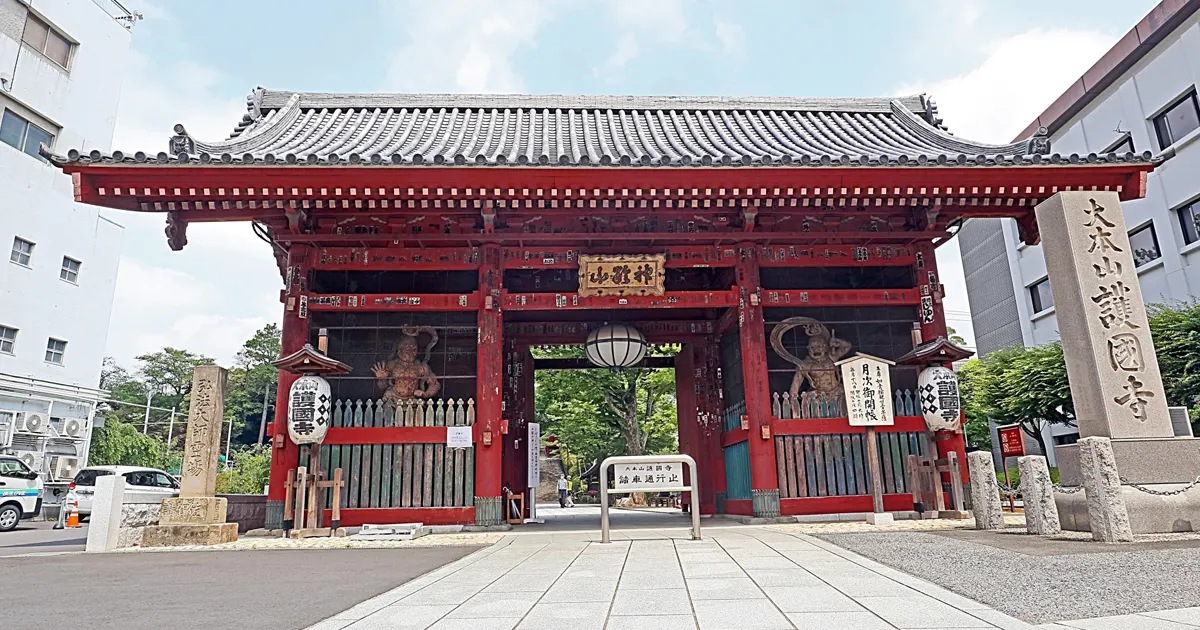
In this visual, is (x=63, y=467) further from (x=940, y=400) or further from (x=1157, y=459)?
(x=1157, y=459)

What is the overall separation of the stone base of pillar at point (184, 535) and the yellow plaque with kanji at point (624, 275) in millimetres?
6297

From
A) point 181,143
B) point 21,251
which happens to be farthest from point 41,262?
point 181,143

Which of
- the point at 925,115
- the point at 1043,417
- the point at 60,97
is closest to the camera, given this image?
the point at 925,115

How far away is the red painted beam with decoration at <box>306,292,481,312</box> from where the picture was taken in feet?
35.5

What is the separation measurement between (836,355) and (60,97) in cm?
2815

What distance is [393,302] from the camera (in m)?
10.9

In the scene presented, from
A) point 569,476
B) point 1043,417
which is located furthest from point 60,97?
point 1043,417

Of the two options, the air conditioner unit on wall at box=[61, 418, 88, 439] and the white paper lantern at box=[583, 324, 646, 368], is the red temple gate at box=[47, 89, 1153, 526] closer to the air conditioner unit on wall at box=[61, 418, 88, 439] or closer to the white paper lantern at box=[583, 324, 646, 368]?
the white paper lantern at box=[583, 324, 646, 368]

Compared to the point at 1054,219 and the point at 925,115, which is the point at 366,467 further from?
the point at 925,115

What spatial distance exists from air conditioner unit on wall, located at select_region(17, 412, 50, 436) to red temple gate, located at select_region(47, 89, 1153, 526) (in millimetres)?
16152

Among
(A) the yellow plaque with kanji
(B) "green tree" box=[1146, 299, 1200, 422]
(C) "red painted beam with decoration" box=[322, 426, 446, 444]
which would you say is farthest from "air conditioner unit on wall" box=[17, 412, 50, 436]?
(B) "green tree" box=[1146, 299, 1200, 422]

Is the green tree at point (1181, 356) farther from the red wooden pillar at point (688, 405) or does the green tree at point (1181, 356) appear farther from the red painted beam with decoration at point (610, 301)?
the red painted beam with decoration at point (610, 301)

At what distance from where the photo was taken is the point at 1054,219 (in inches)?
312

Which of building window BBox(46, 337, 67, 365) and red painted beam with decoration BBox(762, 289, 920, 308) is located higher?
building window BBox(46, 337, 67, 365)
